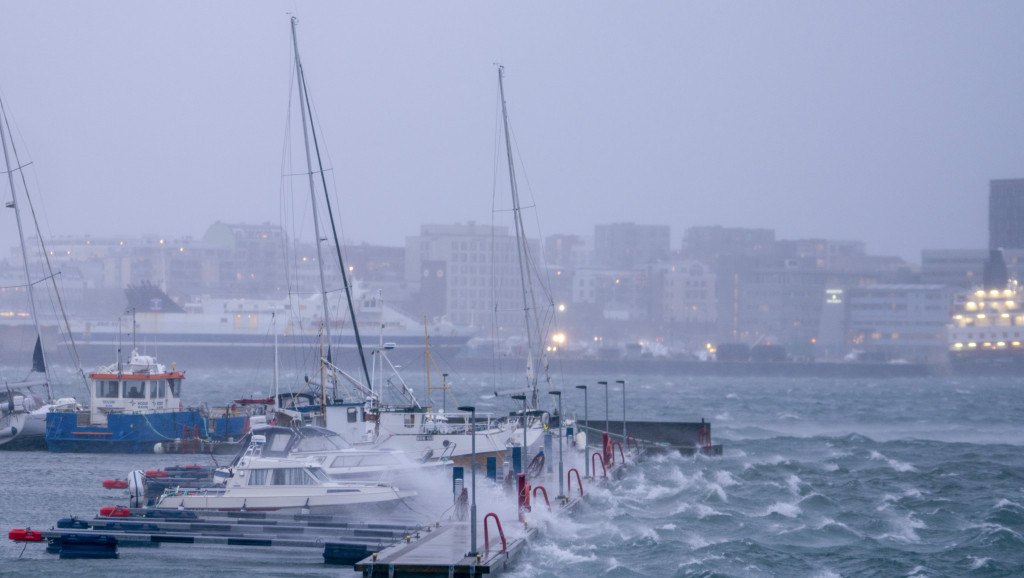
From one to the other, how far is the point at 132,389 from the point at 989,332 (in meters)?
120

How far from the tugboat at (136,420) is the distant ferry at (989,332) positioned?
4532 inches

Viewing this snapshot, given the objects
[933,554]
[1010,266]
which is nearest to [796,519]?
[933,554]

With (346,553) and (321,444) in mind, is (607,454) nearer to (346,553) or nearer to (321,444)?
(321,444)

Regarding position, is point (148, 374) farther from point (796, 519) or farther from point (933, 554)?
point (933, 554)

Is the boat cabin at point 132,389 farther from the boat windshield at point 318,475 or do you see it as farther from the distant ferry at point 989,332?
the distant ferry at point 989,332

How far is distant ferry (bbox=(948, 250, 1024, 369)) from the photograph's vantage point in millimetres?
136000

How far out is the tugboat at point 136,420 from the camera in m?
38.4

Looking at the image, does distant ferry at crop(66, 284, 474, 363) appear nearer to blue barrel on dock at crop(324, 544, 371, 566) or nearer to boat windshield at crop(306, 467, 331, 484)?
boat windshield at crop(306, 467, 331, 484)

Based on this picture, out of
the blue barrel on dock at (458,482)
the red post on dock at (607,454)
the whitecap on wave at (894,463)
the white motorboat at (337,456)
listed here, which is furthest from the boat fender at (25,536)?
the whitecap on wave at (894,463)

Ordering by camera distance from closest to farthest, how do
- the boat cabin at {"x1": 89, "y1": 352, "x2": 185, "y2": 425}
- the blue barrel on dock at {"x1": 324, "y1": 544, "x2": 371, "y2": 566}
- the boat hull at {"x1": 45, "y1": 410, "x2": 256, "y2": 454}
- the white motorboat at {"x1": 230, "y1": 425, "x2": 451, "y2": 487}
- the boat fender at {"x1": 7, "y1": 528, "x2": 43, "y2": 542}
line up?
the blue barrel on dock at {"x1": 324, "y1": 544, "x2": 371, "y2": 566}
the boat fender at {"x1": 7, "y1": 528, "x2": 43, "y2": 542}
the white motorboat at {"x1": 230, "y1": 425, "x2": 451, "y2": 487}
the boat hull at {"x1": 45, "y1": 410, "x2": 256, "y2": 454}
the boat cabin at {"x1": 89, "y1": 352, "x2": 185, "y2": 425}

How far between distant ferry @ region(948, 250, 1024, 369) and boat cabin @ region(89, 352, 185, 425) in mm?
116701

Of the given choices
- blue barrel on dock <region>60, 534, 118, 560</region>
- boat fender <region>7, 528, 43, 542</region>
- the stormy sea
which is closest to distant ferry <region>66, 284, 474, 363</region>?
the stormy sea

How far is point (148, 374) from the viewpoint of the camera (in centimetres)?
3972

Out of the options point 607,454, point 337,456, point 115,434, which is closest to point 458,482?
point 337,456
